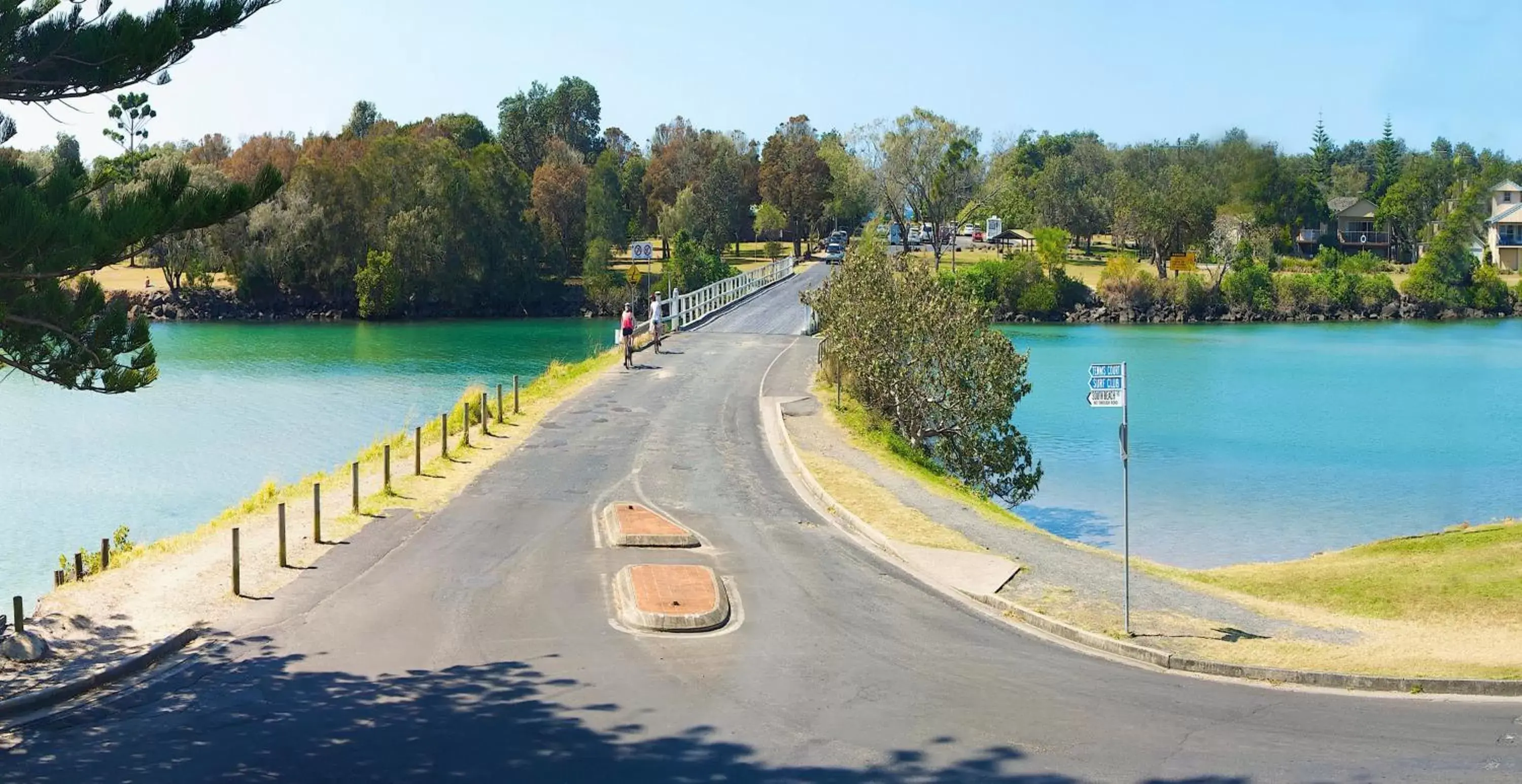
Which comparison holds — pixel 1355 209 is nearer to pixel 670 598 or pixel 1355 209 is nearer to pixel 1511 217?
pixel 1511 217

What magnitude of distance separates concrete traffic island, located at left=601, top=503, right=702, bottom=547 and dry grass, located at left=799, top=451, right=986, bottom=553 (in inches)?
130

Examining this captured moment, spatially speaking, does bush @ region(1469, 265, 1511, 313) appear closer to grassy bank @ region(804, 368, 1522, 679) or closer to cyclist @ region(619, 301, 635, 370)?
cyclist @ region(619, 301, 635, 370)

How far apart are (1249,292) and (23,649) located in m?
104

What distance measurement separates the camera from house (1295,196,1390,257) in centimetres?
13262

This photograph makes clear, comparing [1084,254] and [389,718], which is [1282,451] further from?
[1084,254]

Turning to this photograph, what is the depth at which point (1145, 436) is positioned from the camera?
4941 cm

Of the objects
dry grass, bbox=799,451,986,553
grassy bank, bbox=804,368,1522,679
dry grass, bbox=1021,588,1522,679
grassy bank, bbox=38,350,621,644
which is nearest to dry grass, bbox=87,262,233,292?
grassy bank, bbox=38,350,621,644

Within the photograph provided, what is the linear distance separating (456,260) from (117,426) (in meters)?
56.2

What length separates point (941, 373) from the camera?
34469mm

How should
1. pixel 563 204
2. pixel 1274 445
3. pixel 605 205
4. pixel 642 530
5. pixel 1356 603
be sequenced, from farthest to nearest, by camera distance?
pixel 605 205 → pixel 563 204 → pixel 1274 445 → pixel 642 530 → pixel 1356 603

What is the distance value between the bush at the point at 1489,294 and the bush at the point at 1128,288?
25.6 m

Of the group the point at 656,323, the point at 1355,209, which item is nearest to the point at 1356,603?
the point at 656,323

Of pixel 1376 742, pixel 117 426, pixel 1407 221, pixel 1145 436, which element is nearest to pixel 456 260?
pixel 117 426

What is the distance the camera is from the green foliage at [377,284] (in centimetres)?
10050
